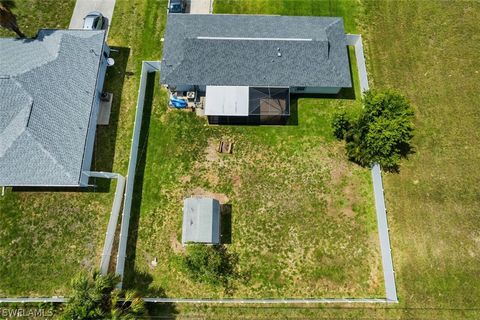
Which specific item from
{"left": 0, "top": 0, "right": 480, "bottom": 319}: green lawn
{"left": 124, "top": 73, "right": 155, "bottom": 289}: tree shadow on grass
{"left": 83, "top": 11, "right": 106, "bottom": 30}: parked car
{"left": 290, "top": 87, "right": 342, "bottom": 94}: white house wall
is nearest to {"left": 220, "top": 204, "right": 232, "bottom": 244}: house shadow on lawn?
{"left": 0, "top": 0, "right": 480, "bottom": 319}: green lawn

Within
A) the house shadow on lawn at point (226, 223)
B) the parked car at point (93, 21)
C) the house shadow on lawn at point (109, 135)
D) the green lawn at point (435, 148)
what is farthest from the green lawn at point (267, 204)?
the parked car at point (93, 21)

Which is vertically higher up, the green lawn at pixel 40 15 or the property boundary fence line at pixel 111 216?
the green lawn at pixel 40 15

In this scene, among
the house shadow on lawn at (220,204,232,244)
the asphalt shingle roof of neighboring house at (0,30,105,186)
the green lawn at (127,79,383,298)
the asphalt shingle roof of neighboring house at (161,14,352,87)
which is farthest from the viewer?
the asphalt shingle roof of neighboring house at (161,14,352,87)

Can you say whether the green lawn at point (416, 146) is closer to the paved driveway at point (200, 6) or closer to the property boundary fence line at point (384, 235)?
the property boundary fence line at point (384, 235)

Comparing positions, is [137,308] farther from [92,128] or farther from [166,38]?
[166,38]

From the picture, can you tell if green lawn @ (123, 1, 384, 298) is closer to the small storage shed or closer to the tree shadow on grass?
the tree shadow on grass

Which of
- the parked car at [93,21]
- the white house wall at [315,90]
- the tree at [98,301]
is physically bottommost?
the tree at [98,301]

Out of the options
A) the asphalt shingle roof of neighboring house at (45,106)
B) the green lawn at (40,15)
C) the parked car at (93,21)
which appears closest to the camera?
the asphalt shingle roof of neighboring house at (45,106)

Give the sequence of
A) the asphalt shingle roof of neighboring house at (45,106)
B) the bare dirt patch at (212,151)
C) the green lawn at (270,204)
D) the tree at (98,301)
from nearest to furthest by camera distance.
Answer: the tree at (98,301), the asphalt shingle roof of neighboring house at (45,106), the green lawn at (270,204), the bare dirt patch at (212,151)
